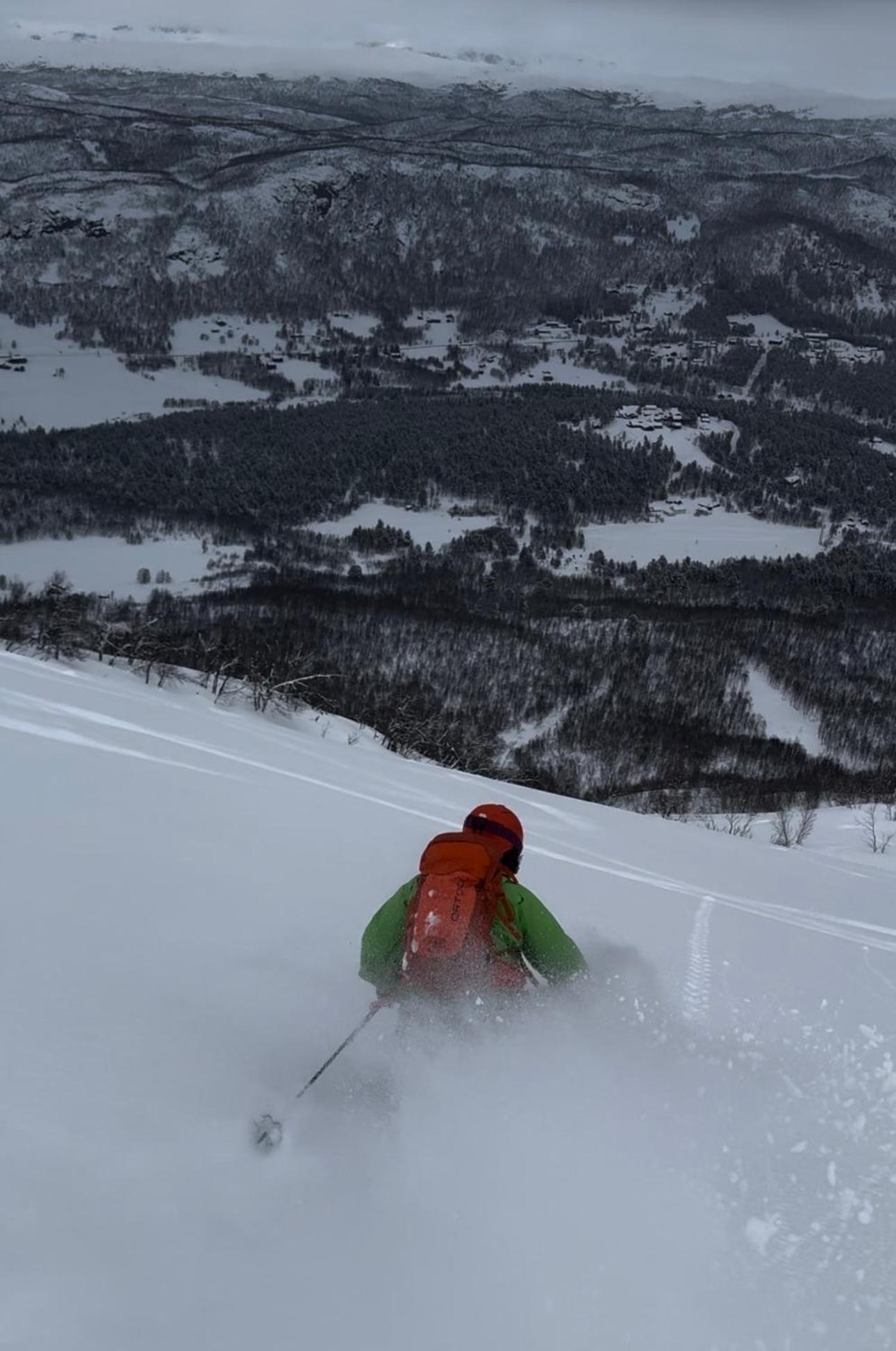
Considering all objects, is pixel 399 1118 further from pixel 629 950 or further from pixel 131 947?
pixel 629 950

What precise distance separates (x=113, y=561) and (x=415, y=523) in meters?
51.6

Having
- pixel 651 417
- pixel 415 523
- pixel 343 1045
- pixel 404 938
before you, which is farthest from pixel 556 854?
pixel 651 417

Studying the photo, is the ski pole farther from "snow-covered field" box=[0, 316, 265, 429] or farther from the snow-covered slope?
"snow-covered field" box=[0, 316, 265, 429]

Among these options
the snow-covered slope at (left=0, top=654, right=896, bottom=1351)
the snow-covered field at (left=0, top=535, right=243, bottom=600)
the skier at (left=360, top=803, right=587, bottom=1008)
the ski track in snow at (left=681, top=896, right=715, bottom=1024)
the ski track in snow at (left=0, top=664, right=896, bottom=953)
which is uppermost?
the skier at (left=360, top=803, right=587, bottom=1008)

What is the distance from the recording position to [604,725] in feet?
280

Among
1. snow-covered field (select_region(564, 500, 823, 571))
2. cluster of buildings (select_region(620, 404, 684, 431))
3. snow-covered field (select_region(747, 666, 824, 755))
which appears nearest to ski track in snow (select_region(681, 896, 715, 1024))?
snow-covered field (select_region(747, 666, 824, 755))

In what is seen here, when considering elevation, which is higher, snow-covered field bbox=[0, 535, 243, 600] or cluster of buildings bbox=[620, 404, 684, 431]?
cluster of buildings bbox=[620, 404, 684, 431]

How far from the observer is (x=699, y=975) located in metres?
5.14

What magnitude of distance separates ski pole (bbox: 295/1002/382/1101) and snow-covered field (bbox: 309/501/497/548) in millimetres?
133836

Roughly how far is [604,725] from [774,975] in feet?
268

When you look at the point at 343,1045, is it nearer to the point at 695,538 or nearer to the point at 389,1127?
the point at 389,1127

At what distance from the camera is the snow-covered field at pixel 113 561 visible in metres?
111

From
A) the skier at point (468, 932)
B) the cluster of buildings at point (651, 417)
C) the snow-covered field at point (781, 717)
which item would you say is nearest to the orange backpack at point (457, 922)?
the skier at point (468, 932)

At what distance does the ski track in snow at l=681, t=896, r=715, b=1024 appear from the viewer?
4.65 m
